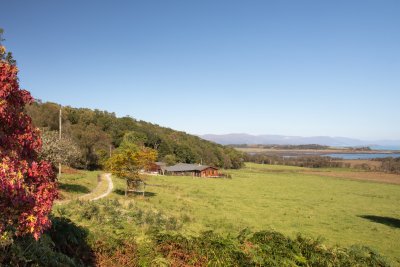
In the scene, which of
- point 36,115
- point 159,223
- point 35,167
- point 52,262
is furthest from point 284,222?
point 36,115

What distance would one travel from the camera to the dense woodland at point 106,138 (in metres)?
83.6

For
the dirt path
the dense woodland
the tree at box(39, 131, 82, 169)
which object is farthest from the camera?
the dense woodland

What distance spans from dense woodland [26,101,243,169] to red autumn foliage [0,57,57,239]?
65479mm

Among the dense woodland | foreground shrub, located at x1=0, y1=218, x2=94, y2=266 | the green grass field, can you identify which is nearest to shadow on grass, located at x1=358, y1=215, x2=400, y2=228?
the green grass field

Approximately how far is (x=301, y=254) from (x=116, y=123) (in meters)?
133

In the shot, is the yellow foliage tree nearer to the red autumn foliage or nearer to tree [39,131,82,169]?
tree [39,131,82,169]

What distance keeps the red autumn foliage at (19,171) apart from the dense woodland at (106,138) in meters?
65.5

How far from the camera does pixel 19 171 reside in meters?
5.51

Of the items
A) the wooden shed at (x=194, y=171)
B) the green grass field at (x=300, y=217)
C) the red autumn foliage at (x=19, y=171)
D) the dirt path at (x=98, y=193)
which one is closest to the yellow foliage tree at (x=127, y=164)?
the green grass field at (x=300, y=217)

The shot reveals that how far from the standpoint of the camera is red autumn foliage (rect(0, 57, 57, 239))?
534cm

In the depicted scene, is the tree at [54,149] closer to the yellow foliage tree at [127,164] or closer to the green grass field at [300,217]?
the green grass field at [300,217]

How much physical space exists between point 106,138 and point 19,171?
96321 mm

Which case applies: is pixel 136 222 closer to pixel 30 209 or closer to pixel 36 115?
pixel 30 209

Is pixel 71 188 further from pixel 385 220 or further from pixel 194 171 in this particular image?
pixel 194 171
